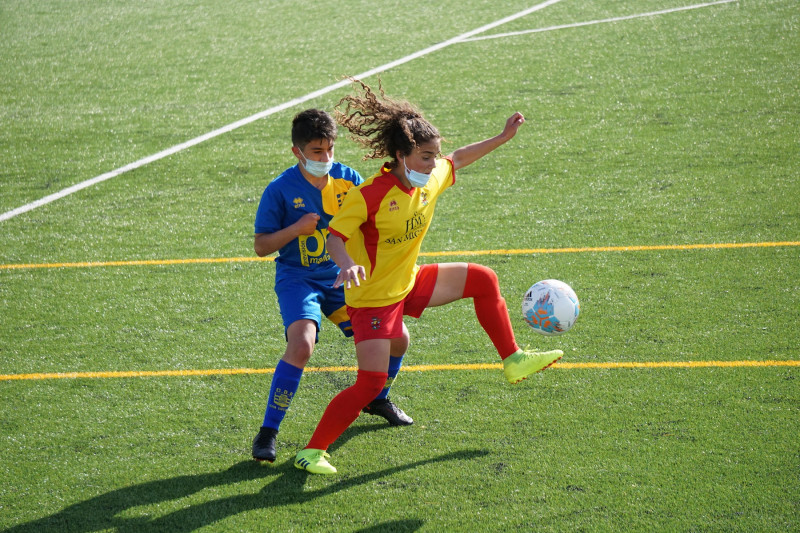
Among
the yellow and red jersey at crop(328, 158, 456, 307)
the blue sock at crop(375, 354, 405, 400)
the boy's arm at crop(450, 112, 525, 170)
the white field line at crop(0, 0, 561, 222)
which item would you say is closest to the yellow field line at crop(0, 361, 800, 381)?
the blue sock at crop(375, 354, 405, 400)

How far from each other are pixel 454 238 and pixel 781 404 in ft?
10.5

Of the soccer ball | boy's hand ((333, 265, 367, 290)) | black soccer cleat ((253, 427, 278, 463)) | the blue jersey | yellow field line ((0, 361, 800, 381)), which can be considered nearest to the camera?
boy's hand ((333, 265, 367, 290))

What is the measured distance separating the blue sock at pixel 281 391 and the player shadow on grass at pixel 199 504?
0.23m

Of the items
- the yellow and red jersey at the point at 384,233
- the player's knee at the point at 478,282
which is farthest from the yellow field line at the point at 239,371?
the yellow and red jersey at the point at 384,233

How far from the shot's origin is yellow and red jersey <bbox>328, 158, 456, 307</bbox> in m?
4.09

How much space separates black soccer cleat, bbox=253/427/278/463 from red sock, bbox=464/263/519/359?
1.23m

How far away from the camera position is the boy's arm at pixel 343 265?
367cm

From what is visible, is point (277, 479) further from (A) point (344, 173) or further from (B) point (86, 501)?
(A) point (344, 173)

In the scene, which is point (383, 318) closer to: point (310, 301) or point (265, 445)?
point (310, 301)

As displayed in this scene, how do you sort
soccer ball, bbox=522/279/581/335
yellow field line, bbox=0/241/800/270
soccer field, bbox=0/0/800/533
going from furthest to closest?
yellow field line, bbox=0/241/800/270 → soccer ball, bbox=522/279/581/335 → soccer field, bbox=0/0/800/533

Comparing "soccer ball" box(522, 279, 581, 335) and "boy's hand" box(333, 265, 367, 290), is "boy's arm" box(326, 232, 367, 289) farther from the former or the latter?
"soccer ball" box(522, 279, 581, 335)

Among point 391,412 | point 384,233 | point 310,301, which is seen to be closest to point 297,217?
point 310,301

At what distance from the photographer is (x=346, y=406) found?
410 centimetres

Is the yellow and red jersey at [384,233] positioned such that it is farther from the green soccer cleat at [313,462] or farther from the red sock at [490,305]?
the green soccer cleat at [313,462]
